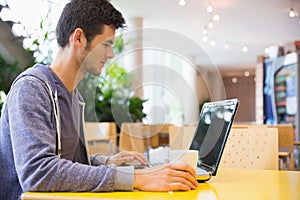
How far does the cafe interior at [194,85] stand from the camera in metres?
1.07

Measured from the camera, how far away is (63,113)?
1.10 metres

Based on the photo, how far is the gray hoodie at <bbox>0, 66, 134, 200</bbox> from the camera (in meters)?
0.87

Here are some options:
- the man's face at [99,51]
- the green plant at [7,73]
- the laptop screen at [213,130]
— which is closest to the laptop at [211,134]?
the laptop screen at [213,130]

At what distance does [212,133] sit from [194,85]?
15 centimetres

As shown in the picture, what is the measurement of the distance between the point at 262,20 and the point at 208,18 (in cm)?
96

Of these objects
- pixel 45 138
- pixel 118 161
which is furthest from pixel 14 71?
pixel 45 138

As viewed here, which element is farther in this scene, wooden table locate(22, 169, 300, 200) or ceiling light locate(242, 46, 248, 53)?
ceiling light locate(242, 46, 248, 53)

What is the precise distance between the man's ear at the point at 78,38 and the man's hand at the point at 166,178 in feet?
1.31

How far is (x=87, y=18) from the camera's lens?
110cm

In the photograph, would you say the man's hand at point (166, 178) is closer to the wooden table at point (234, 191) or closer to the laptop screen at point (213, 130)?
the wooden table at point (234, 191)

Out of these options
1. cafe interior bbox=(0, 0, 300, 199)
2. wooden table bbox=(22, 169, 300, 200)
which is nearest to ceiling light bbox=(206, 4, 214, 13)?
cafe interior bbox=(0, 0, 300, 199)

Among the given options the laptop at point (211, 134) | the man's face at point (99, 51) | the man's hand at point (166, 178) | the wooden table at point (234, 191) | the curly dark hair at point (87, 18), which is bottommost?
the wooden table at point (234, 191)

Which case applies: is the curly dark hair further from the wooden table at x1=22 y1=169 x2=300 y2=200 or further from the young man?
the wooden table at x1=22 y1=169 x2=300 y2=200

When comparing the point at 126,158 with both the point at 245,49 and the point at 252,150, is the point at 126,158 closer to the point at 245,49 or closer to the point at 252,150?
the point at 252,150
